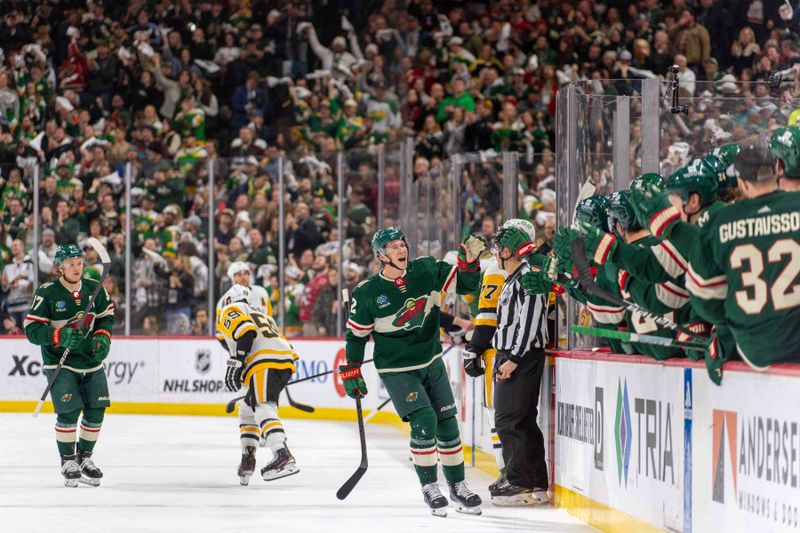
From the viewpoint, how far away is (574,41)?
52.3ft

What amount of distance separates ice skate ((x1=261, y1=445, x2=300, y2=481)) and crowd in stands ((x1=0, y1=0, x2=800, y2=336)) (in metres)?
3.03

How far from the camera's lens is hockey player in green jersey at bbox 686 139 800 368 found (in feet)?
12.5

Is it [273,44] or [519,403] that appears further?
[273,44]

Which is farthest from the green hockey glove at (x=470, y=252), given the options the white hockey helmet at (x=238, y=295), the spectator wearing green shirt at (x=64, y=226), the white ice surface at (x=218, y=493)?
the spectator wearing green shirt at (x=64, y=226)

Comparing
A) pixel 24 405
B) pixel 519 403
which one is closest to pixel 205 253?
pixel 24 405

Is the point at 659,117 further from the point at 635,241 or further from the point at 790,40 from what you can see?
the point at 790,40

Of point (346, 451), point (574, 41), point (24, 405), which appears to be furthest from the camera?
point (574, 41)

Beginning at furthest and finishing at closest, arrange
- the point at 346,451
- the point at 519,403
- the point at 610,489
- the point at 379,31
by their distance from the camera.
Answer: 1. the point at 379,31
2. the point at 346,451
3. the point at 519,403
4. the point at 610,489

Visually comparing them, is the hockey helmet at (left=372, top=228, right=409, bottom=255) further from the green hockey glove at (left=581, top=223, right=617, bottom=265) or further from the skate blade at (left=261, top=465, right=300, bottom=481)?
the skate blade at (left=261, top=465, right=300, bottom=481)

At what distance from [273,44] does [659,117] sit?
11841mm

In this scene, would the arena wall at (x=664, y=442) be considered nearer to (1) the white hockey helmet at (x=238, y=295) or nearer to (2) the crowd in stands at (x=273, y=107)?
(1) the white hockey helmet at (x=238, y=295)

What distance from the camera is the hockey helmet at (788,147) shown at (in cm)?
387

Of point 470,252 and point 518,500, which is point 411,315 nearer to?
point 470,252

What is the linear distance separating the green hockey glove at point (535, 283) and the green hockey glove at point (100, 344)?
2.67 metres
